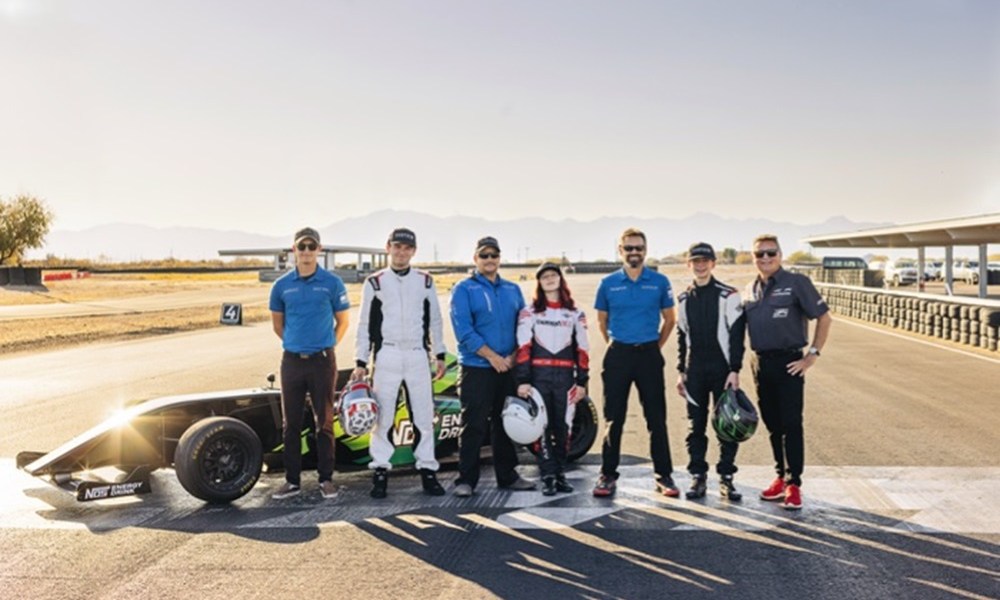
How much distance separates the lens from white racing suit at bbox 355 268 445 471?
649 cm

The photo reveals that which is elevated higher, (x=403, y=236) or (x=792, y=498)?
(x=403, y=236)

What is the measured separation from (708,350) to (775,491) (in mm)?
1186

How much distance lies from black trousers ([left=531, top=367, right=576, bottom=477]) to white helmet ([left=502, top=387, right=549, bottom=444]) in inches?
4.1

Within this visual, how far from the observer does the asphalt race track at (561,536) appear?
450 cm

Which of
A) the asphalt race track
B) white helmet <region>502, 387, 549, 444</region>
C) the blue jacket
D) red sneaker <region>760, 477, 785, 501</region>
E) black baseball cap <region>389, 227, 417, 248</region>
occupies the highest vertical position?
black baseball cap <region>389, 227, 417, 248</region>

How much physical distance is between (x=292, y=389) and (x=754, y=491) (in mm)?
3810

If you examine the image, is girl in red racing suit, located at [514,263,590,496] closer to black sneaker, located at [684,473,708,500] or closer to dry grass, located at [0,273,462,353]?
black sneaker, located at [684,473,708,500]

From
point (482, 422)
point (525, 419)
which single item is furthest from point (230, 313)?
point (525, 419)

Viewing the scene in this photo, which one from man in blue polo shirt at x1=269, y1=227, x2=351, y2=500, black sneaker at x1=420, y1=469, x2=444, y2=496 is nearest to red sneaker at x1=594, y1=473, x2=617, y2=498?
black sneaker at x1=420, y1=469, x2=444, y2=496

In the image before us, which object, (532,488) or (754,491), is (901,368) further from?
(532,488)

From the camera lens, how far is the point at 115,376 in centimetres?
1420

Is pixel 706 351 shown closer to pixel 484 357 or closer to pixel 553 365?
pixel 553 365

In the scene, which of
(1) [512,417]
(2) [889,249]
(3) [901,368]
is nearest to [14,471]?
(1) [512,417]

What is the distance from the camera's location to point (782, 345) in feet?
20.2
